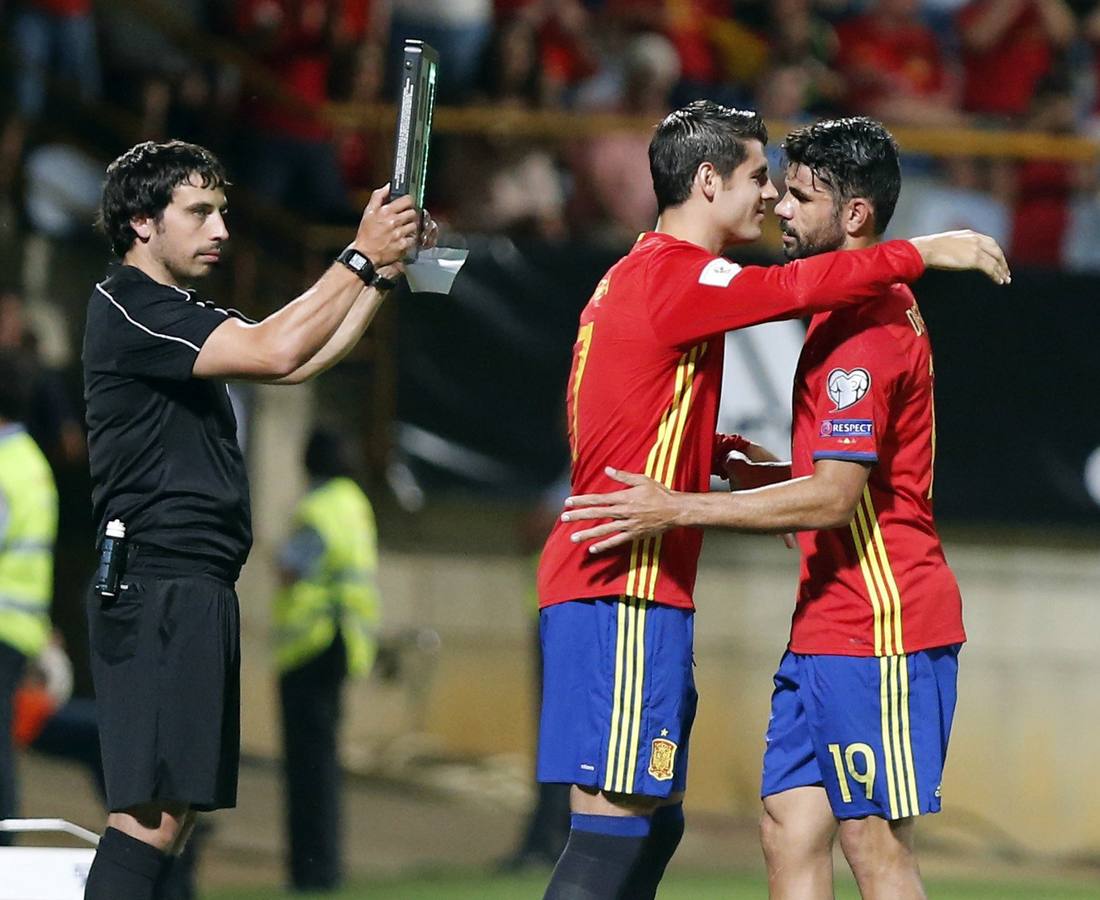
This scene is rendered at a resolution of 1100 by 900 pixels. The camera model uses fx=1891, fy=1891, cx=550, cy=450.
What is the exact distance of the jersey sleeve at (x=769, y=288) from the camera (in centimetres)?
422

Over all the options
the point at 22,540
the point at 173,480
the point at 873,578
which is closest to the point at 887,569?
the point at 873,578

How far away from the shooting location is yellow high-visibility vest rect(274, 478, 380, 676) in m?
8.38

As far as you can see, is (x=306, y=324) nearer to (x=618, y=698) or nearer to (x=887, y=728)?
(x=618, y=698)

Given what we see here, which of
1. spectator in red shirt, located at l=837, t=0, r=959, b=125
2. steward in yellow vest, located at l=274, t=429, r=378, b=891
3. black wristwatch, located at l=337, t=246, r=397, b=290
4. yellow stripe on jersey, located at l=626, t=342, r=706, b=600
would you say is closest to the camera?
yellow stripe on jersey, located at l=626, t=342, r=706, b=600

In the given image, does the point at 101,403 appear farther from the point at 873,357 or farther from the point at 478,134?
the point at 478,134

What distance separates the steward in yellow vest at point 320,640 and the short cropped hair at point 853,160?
4355 mm

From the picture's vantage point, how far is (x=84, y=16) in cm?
985

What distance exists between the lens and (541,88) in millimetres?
10812

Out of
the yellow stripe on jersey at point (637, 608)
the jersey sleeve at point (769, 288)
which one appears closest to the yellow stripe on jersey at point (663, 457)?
the yellow stripe on jersey at point (637, 608)

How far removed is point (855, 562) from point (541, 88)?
22.4 feet

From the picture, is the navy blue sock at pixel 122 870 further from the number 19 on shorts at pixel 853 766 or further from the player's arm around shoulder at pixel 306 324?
the number 19 on shorts at pixel 853 766

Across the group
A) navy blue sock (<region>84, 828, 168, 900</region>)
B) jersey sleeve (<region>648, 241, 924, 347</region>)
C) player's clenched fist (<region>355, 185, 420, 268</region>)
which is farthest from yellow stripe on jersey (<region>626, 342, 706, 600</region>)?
navy blue sock (<region>84, 828, 168, 900</region>)

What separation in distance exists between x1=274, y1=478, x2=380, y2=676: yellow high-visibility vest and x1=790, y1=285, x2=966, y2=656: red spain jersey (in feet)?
13.7

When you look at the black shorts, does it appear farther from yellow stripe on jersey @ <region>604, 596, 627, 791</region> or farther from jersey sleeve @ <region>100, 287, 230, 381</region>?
yellow stripe on jersey @ <region>604, 596, 627, 791</region>
